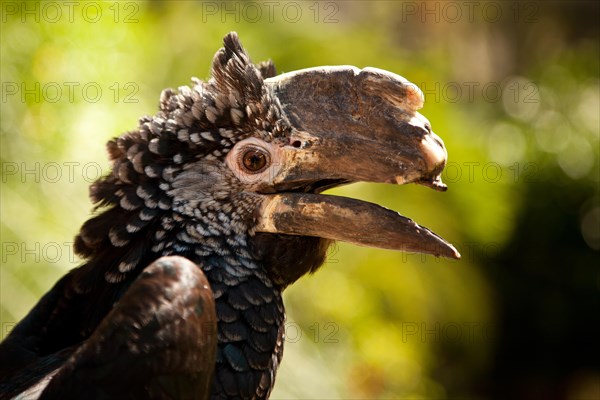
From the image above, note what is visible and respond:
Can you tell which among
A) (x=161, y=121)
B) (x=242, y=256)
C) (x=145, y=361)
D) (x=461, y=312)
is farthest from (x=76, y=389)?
(x=461, y=312)

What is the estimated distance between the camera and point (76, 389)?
2.92 m

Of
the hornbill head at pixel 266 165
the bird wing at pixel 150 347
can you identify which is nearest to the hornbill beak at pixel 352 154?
the hornbill head at pixel 266 165

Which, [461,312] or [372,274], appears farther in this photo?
[461,312]

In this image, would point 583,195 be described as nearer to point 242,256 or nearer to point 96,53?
point 96,53

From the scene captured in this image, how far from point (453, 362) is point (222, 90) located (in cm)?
798

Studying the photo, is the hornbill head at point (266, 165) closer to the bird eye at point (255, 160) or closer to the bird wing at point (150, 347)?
the bird eye at point (255, 160)

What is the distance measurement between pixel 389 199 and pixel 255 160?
655cm

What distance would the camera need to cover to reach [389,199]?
33.2 feet

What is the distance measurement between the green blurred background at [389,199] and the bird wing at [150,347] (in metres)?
3.99

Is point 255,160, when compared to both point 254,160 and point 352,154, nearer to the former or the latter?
point 254,160

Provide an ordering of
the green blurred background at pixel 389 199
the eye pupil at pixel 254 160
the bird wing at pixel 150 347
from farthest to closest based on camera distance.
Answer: the green blurred background at pixel 389 199, the eye pupil at pixel 254 160, the bird wing at pixel 150 347

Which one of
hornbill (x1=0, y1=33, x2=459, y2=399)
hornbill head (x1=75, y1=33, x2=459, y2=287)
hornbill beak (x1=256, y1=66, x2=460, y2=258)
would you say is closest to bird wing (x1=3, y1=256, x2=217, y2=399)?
hornbill (x1=0, y1=33, x2=459, y2=399)

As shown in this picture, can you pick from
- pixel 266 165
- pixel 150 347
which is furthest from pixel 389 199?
pixel 150 347

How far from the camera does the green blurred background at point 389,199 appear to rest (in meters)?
7.91
